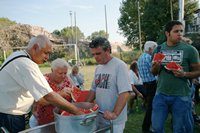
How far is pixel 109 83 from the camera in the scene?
263cm

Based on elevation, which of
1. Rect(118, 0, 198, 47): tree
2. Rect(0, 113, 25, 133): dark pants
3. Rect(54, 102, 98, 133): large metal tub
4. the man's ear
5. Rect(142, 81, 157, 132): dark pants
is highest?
Rect(118, 0, 198, 47): tree

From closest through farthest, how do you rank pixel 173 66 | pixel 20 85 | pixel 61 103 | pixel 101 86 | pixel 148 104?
pixel 61 103 < pixel 20 85 < pixel 101 86 < pixel 173 66 < pixel 148 104

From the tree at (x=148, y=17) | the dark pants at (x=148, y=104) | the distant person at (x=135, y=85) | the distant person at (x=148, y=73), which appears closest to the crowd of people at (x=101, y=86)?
the dark pants at (x=148, y=104)

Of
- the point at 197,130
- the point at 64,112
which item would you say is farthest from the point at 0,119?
the point at 197,130

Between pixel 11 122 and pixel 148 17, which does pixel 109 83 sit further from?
pixel 148 17

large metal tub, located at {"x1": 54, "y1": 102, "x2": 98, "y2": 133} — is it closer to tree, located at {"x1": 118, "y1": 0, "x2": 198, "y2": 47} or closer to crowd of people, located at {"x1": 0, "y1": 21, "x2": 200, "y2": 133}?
crowd of people, located at {"x1": 0, "y1": 21, "x2": 200, "y2": 133}

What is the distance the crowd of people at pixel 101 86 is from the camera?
2220 millimetres

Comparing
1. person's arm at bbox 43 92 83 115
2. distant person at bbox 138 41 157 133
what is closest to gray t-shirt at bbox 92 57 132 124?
person's arm at bbox 43 92 83 115

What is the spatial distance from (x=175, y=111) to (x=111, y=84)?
110 centimetres

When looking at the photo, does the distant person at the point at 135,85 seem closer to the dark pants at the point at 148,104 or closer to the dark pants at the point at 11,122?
the dark pants at the point at 148,104

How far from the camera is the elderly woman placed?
121 inches

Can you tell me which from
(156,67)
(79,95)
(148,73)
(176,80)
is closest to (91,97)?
(79,95)

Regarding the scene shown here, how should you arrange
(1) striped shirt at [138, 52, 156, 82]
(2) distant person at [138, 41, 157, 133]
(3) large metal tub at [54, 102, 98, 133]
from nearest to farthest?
(3) large metal tub at [54, 102, 98, 133]
(2) distant person at [138, 41, 157, 133]
(1) striped shirt at [138, 52, 156, 82]

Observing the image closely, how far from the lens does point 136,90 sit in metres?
6.72
